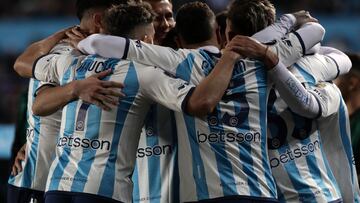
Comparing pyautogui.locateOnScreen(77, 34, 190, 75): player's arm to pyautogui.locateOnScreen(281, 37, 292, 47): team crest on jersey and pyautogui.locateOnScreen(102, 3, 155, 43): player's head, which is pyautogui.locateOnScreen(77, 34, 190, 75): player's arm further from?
pyautogui.locateOnScreen(281, 37, 292, 47): team crest on jersey

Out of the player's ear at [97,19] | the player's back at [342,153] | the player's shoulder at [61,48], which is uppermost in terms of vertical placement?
the player's ear at [97,19]

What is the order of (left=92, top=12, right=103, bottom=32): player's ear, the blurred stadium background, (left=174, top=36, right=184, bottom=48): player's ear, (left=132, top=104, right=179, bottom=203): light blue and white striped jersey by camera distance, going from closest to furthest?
(left=132, top=104, right=179, bottom=203): light blue and white striped jersey → (left=174, top=36, right=184, bottom=48): player's ear → (left=92, top=12, right=103, bottom=32): player's ear → the blurred stadium background

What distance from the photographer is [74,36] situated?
18.1 ft

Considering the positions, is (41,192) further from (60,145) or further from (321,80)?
(321,80)

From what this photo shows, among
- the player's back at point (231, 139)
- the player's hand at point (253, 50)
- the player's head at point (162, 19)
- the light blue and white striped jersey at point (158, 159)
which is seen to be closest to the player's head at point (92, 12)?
the player's head at point (162, 19)

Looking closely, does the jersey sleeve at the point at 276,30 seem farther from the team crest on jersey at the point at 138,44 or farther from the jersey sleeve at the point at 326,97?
the team crest on jersey at the point at 138,44

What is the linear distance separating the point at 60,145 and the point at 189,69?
2.46ft

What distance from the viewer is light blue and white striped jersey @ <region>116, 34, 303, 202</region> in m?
4.73

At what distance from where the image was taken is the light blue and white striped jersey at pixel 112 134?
15.4ft

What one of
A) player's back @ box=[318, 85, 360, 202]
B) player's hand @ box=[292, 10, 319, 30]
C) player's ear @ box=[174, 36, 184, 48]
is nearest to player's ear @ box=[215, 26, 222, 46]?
player's ear @ box=[174, 36, 184, 48]

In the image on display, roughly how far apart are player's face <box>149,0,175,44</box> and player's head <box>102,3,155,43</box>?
2.96 ft

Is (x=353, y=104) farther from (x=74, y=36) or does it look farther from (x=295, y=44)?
(x=74, y=36)

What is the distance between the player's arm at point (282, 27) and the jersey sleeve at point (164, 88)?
0.50m

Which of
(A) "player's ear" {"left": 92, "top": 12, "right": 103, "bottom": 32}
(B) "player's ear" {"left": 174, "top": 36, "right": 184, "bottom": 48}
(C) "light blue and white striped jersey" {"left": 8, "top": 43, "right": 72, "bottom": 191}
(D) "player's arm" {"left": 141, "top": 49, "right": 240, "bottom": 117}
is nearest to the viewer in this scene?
(D) "player's arm" {"left": 141, "top": 49, "right": 240, "bottom": 117}
